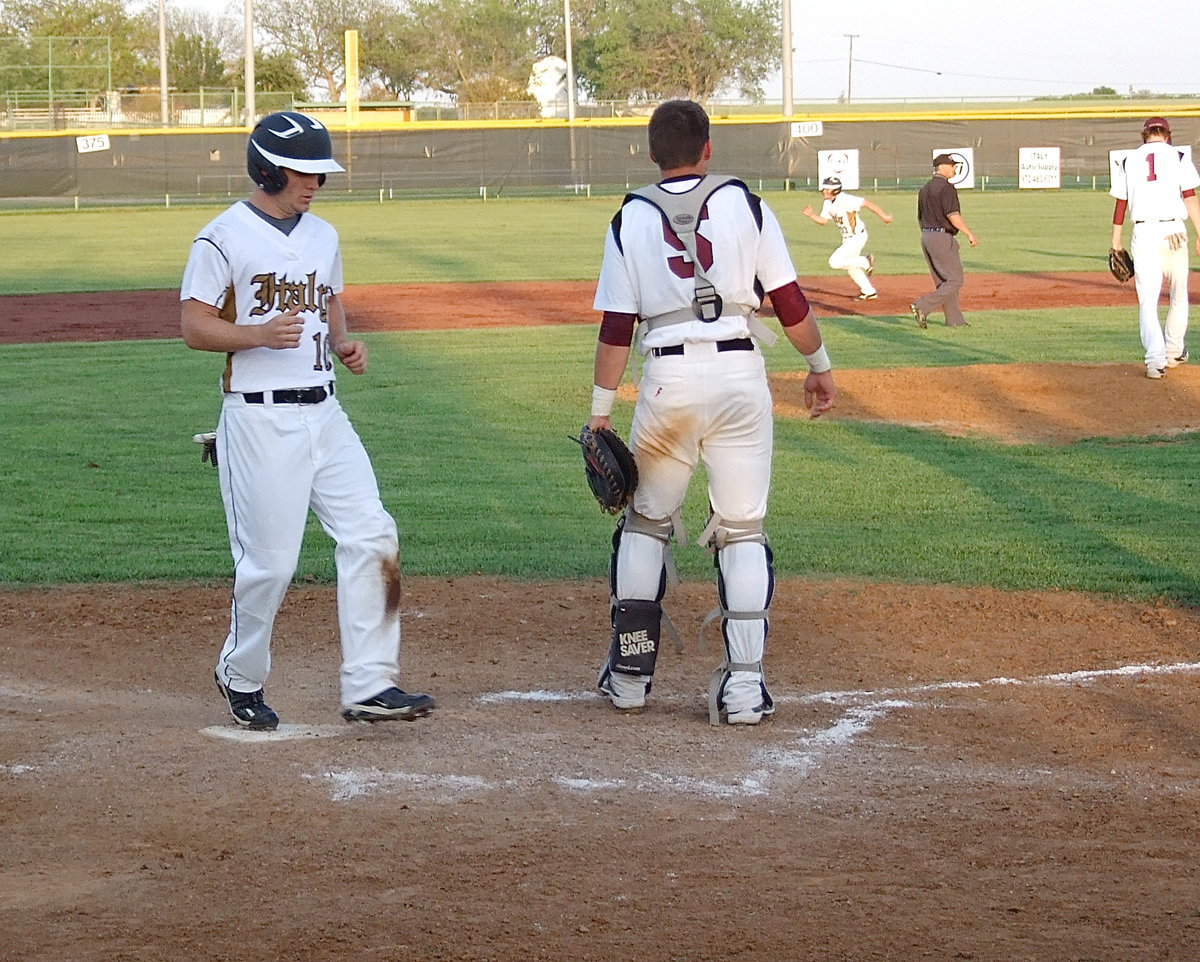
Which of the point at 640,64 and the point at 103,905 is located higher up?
the point at 640,64

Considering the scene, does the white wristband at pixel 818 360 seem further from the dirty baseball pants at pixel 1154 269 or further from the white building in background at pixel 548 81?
the white building in background at pixel 548 81

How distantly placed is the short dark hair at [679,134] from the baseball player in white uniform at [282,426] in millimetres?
1055

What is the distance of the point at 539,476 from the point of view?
9781 mm

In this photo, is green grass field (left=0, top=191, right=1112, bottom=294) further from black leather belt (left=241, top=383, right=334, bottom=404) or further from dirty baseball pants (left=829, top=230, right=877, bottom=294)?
black leather belt (left=241, top=383, right=334, bottom=404)

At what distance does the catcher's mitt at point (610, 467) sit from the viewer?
4945 millimetres

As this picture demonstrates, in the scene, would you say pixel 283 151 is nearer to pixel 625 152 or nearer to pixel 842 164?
pixel 625 152

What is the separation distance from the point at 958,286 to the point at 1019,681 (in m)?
11.7

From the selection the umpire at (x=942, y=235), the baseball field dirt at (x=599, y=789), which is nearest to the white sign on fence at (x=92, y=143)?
the umpire at (x=942, y=235)

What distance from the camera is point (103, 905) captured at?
353cm

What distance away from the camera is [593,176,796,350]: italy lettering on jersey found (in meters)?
4.77

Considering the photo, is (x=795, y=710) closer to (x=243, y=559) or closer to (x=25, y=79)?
(x=243, y=559)

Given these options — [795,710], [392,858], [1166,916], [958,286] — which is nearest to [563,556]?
[795,710]

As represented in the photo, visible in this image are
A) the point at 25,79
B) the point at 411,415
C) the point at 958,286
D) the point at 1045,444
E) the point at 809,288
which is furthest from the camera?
the point at 25,79

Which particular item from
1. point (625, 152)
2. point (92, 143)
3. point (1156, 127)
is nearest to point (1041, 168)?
point (625, 152)
